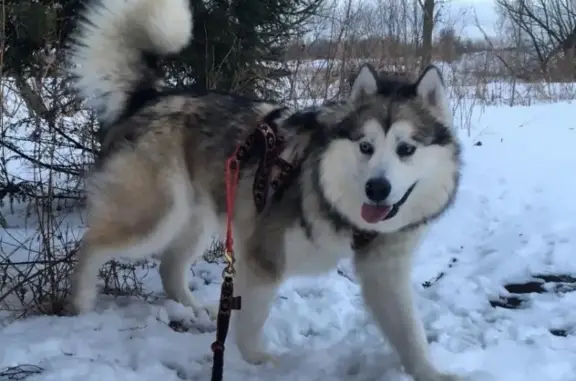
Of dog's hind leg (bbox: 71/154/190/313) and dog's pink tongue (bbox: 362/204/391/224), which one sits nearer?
dog's pink tongue (bbox: 362/204/391/224)

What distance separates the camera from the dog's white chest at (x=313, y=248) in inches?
108

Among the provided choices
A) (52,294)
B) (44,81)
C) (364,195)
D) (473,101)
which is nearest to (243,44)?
(44,81)

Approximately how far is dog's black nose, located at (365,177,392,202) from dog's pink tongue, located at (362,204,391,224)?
0.08m

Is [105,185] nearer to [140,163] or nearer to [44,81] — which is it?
[140,163]

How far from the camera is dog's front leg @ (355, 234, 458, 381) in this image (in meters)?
2.76

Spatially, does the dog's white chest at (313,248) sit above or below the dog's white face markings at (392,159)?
below

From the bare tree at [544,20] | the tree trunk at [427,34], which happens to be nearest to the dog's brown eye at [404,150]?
the tree trunk at [427,34]

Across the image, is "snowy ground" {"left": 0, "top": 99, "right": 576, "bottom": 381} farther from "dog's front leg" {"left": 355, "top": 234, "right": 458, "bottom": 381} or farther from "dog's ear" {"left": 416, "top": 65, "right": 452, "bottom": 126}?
"dog's ear" {"left": 416, "top": 65, "right": 452, "bottom": 126}

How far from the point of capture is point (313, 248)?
2.79 m

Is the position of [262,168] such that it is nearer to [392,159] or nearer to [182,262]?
[392,159]

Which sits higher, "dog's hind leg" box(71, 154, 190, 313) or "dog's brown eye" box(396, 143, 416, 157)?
"dog's brown eye" box(396, 143, 416, 157)

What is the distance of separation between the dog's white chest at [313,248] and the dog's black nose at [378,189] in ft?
1.30

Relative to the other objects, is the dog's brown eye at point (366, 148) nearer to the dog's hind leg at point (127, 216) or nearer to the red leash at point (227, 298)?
the red leash at point (227, 298)

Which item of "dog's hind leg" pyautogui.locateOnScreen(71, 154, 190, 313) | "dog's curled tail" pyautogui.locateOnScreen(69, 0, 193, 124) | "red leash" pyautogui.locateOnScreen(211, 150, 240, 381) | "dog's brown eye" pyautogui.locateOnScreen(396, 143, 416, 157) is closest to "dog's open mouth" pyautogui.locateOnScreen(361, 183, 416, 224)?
"dog's brown eye" pyautogui.locateOnScreen(396, 143, 416, 157)
